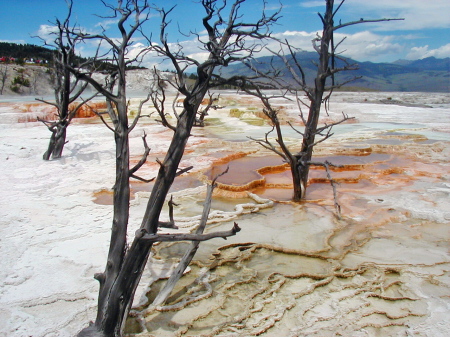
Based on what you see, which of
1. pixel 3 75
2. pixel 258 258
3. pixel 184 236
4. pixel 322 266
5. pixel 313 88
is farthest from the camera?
pixel 3 75

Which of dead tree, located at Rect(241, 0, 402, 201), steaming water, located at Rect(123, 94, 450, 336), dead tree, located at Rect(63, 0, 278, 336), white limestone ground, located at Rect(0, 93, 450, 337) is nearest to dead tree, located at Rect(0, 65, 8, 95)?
white limestone ground, located at Rect(0, 93, 450, 337)

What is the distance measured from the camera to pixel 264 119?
14.2 metres

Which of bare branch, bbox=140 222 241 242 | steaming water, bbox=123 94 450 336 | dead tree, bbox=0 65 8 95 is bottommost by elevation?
steaming water, bbox=123 94 450 336

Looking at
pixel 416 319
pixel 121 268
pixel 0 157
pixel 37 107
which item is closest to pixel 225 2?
pixel 121 268

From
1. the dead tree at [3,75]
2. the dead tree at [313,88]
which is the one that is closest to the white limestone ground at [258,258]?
the dead tree at [313,88]

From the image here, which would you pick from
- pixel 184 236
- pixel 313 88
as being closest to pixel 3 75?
pixel 313 88

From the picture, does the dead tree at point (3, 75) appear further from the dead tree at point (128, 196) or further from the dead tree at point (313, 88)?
the dead tree at point (128, 196)

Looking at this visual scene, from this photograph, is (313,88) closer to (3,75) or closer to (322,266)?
(322,266)

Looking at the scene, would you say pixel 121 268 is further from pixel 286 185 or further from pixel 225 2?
pixel 286 185

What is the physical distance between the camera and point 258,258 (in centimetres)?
388

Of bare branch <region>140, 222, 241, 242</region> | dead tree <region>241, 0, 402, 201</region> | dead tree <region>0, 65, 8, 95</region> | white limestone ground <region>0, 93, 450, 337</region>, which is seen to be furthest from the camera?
dead tree <region>0, 65, 8, 95</region>

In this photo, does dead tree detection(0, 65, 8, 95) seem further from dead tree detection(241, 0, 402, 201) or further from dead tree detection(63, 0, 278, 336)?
dead tree detection(63, 0, 278, 336)

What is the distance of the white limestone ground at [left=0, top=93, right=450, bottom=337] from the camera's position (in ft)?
9.28

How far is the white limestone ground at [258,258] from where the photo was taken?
9.28 feet
